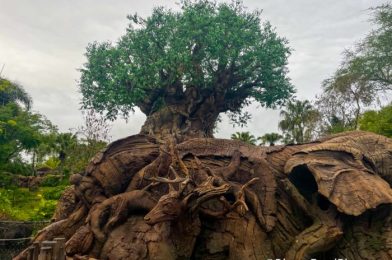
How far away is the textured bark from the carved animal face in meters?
0.01

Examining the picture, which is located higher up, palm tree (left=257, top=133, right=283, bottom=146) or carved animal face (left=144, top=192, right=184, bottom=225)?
palm tree (left=257, top=133, right=283, bottom=146)

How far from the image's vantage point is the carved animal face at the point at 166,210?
5.28 metres

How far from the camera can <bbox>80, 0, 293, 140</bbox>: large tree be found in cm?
1553

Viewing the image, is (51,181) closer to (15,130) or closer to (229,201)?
(15,130)

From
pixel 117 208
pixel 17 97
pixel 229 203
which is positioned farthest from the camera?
pixel 17 97

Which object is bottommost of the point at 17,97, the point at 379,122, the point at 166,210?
the point at 166,210

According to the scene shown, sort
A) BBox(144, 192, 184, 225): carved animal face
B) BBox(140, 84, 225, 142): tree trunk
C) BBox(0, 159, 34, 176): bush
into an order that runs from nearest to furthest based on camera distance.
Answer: BBox(144, 192, 184, 225): carved animal face, BBox(140, 84, 225, 142): tree trunk, BBox(0, 159, 34, 176): bush

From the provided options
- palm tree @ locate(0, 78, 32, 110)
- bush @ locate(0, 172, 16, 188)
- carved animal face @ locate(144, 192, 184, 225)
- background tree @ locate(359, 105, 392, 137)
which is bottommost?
carved animal face @ locate(144, 192, 184, 225)

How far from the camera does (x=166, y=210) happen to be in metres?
5.38

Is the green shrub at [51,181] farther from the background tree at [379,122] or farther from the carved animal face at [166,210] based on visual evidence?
the carved animal face at [166,210]

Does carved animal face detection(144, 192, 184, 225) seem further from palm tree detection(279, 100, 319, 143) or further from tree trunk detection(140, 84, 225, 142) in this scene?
palm tree detection(279, 100, 319, 143)

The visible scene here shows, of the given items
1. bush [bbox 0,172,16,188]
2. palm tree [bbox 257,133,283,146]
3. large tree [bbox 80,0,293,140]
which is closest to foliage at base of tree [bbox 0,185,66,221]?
bush [bbox 0,172,16,188]

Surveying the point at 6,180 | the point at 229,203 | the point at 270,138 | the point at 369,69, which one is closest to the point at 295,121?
the point at 270,138

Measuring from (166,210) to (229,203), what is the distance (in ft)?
3.53
